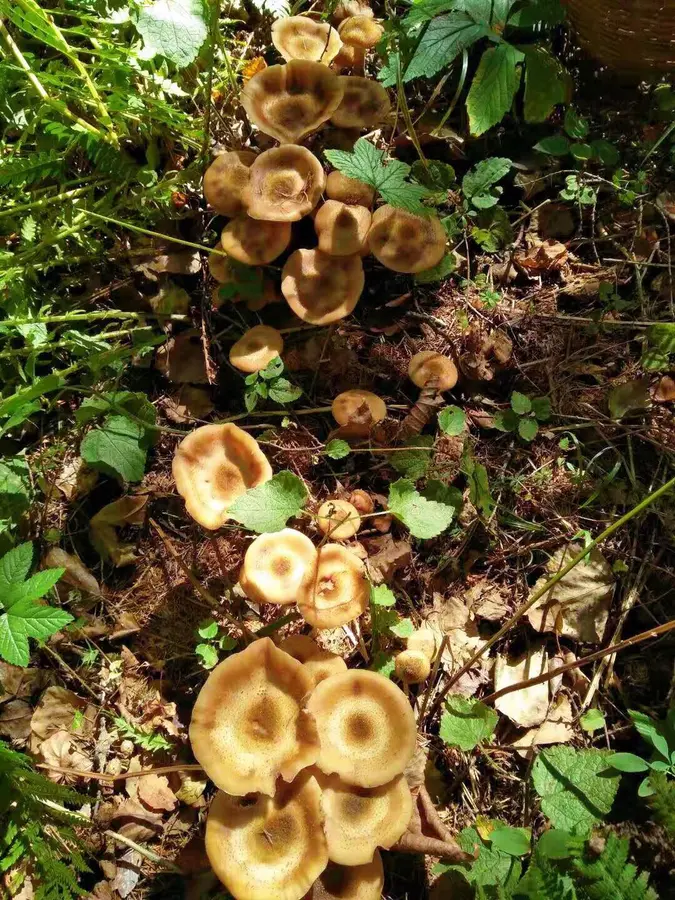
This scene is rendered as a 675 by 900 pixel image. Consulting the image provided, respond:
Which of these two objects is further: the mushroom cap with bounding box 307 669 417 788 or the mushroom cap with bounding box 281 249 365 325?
the mushroom cap with bounding box 281 249 365 325

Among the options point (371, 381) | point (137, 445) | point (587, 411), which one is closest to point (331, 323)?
point (371, 381)

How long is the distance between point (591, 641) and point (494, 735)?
0.60m

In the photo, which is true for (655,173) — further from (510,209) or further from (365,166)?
(365,166)

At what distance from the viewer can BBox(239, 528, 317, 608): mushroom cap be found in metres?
2.78

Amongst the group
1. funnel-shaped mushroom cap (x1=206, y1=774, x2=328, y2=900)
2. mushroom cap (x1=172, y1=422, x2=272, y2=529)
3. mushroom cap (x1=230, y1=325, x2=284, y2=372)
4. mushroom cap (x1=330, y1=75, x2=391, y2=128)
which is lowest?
funnel-shaped mushroom cap (x1=206, y1=774, x2=328, y2=900)

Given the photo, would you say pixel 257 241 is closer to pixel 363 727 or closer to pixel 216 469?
pixel 216 469

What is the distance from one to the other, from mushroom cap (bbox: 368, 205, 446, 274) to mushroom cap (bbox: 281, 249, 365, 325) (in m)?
0.16

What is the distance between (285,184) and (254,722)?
2527 mm

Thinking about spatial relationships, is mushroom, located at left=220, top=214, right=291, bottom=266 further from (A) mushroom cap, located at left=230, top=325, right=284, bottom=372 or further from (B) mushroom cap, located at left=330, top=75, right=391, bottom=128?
(B) mushroom cap, located at left=330, top=75, right=391, bottom=128

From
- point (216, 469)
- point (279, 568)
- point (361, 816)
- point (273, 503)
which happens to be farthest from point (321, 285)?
point (361, 816)

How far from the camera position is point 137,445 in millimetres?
3158

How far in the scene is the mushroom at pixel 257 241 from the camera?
3275mm

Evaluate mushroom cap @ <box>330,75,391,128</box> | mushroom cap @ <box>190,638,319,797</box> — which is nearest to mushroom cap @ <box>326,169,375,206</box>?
mushroom cap @ <box>330,75,391,128</box>

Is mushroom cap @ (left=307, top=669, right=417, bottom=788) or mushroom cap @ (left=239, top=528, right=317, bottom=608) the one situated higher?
mushroom cap @ (left=239, top=528, right=317, bottom=608)
